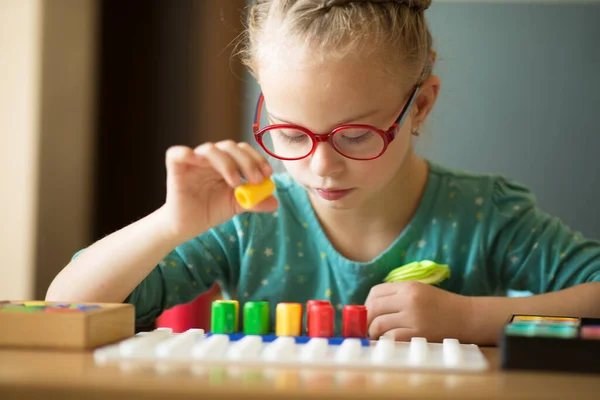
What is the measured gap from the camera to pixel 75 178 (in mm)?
1742

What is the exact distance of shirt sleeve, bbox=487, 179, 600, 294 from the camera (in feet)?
3.43

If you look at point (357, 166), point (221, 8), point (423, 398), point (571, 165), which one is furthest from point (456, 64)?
point (423, 398)

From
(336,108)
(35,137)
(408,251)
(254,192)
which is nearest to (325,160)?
(336,108)

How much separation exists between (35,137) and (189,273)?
724mm

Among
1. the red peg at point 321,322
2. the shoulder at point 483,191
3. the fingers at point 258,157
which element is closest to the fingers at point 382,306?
the red peg at point 321,322

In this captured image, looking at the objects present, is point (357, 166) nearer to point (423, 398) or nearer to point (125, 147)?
point (423, 398)

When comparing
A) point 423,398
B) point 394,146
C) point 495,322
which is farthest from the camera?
point 394,146

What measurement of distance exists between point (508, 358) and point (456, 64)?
1.09 m

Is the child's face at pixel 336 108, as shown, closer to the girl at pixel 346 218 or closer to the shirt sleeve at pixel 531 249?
the girl at pixel 346 218

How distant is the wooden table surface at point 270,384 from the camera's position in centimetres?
47

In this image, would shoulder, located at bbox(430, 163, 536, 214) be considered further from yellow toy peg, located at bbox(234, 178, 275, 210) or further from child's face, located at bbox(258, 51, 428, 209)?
yellow toy peg, located at bbox(234, 178, 275, 210)

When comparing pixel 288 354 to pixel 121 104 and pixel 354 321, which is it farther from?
pixel 121 104

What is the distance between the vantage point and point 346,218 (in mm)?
1136

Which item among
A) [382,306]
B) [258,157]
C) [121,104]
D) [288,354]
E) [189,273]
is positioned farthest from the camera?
[121,104]
